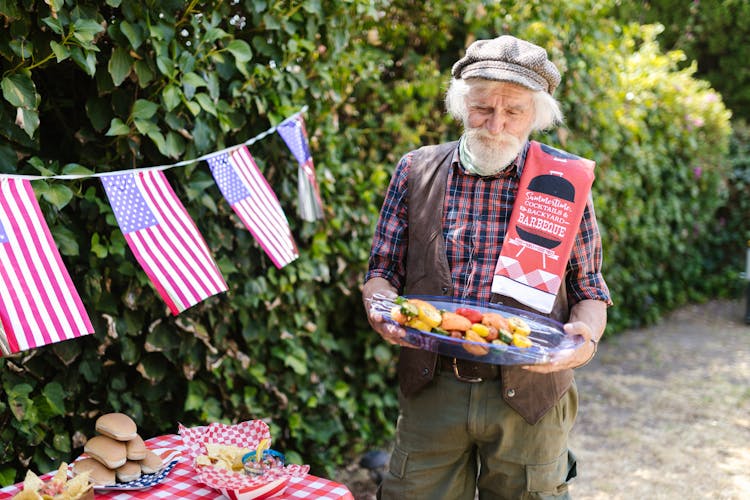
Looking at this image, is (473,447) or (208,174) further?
(208,174)

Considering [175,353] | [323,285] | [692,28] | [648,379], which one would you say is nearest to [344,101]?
[323,285]

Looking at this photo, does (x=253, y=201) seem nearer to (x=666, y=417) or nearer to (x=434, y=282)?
(x=434, y=282)

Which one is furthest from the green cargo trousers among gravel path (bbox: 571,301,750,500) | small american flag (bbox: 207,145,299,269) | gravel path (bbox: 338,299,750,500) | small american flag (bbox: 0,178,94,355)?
gravel path (bbox: 571,301,750,500)

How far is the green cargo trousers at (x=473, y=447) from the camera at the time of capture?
2162 mm

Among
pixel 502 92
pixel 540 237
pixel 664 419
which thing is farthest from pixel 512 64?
pixel 664 419

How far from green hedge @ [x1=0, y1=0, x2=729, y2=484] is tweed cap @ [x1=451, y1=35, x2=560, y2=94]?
1015 mm

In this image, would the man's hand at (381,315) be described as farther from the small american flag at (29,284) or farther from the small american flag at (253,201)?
the small american flag at (29,284)

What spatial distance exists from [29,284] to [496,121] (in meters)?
1.34

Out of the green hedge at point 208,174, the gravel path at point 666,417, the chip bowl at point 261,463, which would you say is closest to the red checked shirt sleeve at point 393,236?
the chip bowl at point 261,463

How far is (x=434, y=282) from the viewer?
223 centimetres

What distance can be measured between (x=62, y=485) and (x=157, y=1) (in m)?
1.59

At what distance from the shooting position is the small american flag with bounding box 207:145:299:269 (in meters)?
2.59

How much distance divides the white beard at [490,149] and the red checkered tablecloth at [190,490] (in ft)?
3.31

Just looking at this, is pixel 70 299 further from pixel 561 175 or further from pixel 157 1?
pixel 561 175
